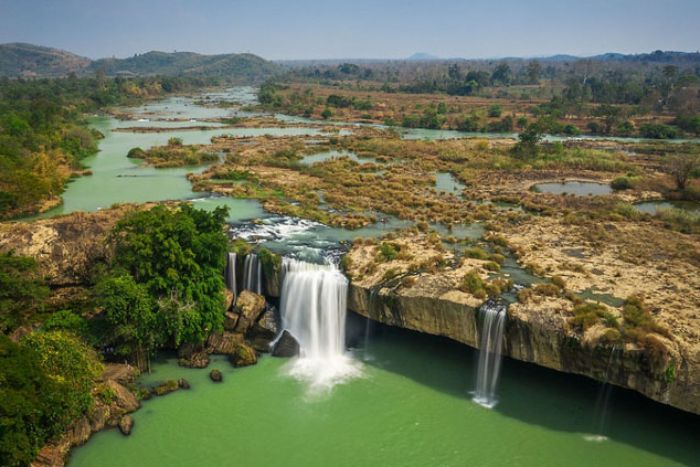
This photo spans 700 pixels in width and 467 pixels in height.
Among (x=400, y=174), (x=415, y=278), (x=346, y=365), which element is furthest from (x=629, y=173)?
(x=346, y=365)

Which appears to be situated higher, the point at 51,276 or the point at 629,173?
the point at 629,173

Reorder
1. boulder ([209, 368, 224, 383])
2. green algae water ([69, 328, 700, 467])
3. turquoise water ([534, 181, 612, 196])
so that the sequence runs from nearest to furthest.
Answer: green algae water ([69, 328, 700, 467])
boulder ([209, 368, 224, 383])
turquoise water ([534, 181, 612, 196])

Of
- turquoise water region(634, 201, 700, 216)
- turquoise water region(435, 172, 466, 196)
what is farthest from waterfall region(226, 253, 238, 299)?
turquoise water region(634, 201, 700, 216)

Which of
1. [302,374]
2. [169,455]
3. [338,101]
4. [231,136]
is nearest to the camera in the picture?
[169,455]

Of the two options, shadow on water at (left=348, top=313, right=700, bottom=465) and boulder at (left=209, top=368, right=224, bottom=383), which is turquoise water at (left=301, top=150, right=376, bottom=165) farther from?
boulder at (left=209, top=368, right=224, bottom=383)

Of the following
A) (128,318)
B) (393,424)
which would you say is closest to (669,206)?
(393,424)

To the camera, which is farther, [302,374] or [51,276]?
[51,276]

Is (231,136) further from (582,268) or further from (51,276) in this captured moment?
(582,268)

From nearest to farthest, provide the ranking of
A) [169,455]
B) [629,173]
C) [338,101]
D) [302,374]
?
[169,455], [302,374], [629,173], [338,101]
